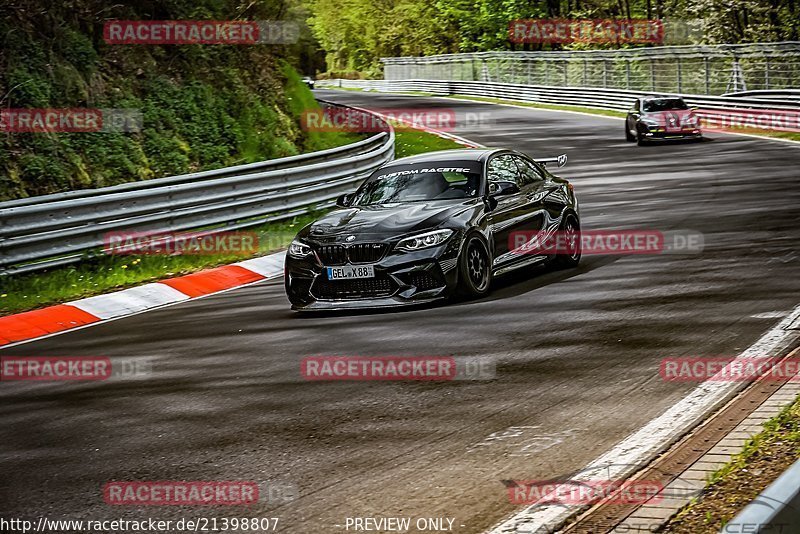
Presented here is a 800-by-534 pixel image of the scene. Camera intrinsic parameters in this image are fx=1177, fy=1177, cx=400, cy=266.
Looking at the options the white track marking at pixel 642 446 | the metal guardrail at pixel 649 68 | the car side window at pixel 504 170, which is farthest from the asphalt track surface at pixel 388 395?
the metal guardrail at pixel 649 68

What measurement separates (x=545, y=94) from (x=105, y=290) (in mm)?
43444

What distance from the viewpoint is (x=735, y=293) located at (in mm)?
10805

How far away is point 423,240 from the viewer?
1096 centimetres

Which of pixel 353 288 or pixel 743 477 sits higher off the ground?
pixel 743 477

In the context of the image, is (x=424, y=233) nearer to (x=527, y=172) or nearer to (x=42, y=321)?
(x=527, y=172)

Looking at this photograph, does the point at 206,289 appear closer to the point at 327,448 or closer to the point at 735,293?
the point at 735,293

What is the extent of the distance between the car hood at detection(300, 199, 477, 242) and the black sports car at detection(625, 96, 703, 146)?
864 inches

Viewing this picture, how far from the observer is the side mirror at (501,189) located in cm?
1204

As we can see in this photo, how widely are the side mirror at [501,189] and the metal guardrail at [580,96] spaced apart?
23844 millimetres

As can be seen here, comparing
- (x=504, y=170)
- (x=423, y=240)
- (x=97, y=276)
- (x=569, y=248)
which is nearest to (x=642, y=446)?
(x=423, y=240)

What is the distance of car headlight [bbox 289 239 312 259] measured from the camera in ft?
37.3

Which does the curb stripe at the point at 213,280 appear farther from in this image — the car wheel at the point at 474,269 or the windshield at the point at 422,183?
the car wheel at the point at 474,269

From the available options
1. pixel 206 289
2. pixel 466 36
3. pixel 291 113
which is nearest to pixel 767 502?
pixel 206 289

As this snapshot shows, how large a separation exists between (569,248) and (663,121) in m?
20.6
